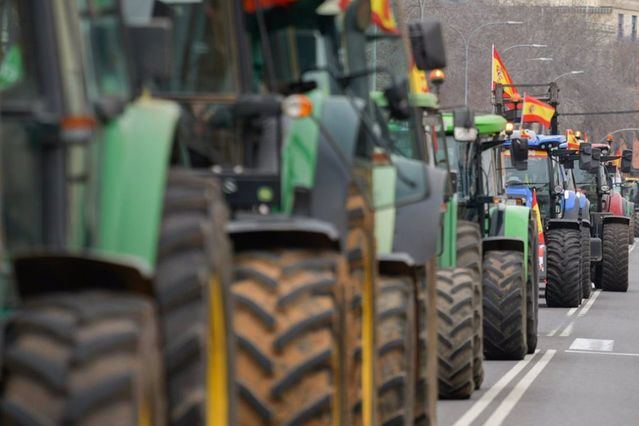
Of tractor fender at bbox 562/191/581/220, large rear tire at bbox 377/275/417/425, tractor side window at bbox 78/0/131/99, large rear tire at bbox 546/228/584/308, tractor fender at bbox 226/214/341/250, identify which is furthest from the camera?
tractor fender at bbox 562/191/581/220

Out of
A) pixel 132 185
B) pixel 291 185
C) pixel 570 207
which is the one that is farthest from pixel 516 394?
pixel 570 207

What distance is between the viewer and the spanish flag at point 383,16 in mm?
10438

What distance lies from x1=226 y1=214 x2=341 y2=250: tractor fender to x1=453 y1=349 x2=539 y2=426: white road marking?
18.6 feet

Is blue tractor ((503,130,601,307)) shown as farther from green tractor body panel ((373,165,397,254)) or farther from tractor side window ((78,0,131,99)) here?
tractor side window ((78,0,131,99))

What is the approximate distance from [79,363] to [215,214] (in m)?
1.45

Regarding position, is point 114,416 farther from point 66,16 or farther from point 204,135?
point 204,135

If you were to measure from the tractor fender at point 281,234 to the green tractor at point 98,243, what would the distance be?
120cm

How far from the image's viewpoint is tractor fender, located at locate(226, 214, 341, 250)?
300 inches

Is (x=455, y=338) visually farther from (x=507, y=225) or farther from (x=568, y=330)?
(x=568, y=330)

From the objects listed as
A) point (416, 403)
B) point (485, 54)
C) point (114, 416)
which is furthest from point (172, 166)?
point (485, 54)

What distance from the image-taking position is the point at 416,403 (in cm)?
1044

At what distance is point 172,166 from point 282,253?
577mm

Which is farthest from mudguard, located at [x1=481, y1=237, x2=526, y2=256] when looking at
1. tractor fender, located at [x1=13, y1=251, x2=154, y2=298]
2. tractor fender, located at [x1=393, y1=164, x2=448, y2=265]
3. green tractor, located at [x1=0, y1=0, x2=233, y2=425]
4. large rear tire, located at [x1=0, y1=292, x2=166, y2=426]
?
large rear tire, located at [x1=0, y1=292, x2=166, y2=426]

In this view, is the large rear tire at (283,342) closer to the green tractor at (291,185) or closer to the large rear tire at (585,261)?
the green tractor at (291,185)
